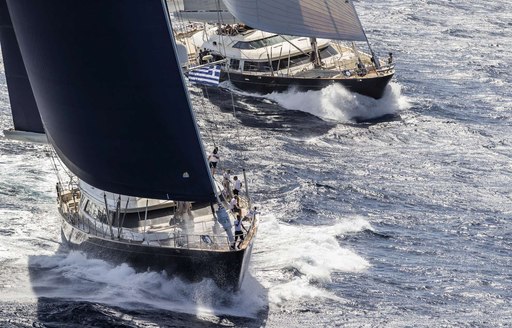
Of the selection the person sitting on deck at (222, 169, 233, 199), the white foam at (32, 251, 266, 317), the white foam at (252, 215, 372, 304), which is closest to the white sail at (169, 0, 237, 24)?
the white foam at (252, 215, 372, 304)

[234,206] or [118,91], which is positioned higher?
[118,91]

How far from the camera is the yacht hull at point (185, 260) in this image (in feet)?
133

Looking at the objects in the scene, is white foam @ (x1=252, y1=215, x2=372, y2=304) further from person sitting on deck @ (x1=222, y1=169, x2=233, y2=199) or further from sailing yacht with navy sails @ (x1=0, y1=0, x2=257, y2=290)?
person sitting on deck @ (x1=222, y1=169, x2=233, y2=199)

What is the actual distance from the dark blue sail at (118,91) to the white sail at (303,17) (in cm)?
2089

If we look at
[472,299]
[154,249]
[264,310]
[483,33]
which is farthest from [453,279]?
[483,33]

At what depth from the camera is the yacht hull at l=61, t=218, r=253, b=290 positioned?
40.6 meters

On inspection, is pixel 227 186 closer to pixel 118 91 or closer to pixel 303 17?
pixel 118 91

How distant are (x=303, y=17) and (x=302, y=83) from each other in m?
5.88

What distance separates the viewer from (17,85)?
4678 cm

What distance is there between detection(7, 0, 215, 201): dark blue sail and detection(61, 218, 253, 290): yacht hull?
186 centimetres

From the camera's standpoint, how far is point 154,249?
136 ft

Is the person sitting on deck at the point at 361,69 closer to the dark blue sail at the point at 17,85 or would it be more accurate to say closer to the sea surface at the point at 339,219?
the sea surface at the point at 339,219

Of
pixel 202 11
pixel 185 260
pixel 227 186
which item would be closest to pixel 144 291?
pixel 185 260

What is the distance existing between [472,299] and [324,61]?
→ 3205 cm
